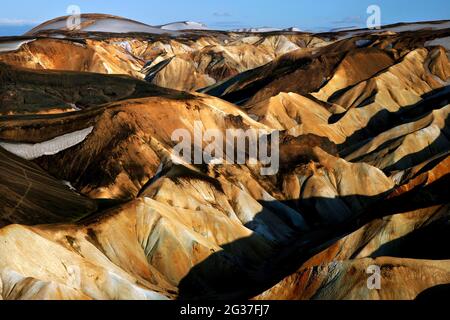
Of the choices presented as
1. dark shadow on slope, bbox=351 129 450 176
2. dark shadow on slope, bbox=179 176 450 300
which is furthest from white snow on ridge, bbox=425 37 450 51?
dark shadow on slope, bbox=179 176 450 300

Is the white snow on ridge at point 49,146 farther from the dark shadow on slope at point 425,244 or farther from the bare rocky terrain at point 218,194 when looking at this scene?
the dark shadow on slope at point 425,244

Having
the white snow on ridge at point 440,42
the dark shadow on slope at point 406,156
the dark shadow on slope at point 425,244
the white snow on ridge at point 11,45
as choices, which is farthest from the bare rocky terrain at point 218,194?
the white snow on ridge at point 440,42

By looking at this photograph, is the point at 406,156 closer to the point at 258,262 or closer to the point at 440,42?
the point at 258,262

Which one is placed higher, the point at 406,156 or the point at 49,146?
the point at 49,146

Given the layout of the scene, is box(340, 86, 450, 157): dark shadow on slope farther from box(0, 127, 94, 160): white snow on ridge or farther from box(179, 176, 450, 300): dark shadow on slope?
box(179, 176, 450, 300): dark shadow on slope

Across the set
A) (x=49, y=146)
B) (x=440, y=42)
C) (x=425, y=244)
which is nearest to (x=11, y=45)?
(x=49, y=146)

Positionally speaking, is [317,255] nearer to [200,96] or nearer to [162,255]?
[162,255]
